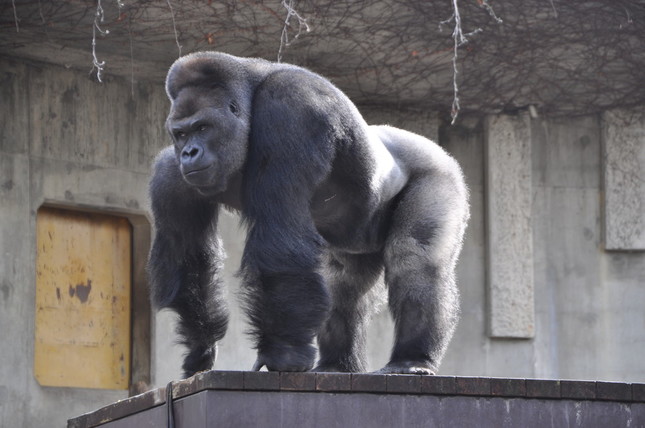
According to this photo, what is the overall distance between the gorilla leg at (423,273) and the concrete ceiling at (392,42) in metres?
2.45

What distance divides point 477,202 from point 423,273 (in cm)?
460

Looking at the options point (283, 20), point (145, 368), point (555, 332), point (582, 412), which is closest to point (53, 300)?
point (145, 368)

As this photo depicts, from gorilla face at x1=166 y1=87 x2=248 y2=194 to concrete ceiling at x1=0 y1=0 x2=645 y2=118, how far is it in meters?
2.53

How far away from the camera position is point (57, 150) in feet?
26.3

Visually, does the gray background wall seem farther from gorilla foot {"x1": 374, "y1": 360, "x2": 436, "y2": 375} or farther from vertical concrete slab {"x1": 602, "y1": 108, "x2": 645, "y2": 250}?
gorilla foot {"x1": 374, "y1": 360, "x2": 436, "y2": 375}

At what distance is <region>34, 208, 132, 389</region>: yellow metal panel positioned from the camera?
8.03 metres

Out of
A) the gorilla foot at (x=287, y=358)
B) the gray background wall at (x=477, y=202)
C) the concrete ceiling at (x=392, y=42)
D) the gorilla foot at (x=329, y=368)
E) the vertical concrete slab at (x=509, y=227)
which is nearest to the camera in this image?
the gorilla foot at (x=287, y=358)

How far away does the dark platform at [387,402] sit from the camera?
391 centimetres

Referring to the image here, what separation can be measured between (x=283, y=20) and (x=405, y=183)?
2930 mm

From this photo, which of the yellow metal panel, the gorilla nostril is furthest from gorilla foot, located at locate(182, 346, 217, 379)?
the yellow metal panel

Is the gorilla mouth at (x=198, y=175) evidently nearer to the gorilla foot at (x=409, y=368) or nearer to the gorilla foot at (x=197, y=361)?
the gorilla foot at (x=197, y=361)

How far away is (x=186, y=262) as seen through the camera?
15.4ft

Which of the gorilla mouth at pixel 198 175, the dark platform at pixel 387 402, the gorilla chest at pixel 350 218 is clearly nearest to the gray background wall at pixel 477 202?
the gorilla chest at pixel 350 218

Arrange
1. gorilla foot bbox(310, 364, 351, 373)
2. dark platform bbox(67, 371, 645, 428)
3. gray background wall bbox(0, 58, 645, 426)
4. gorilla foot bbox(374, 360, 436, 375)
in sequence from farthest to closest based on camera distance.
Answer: gray background wall bbox(0, 58, 645, 426)
gorilla foot bbox(310, 364, 351, 373)
gorilla foot bbox(374, 360, 436, 375)
dark platform bbox(67, 371, 645, 428)
